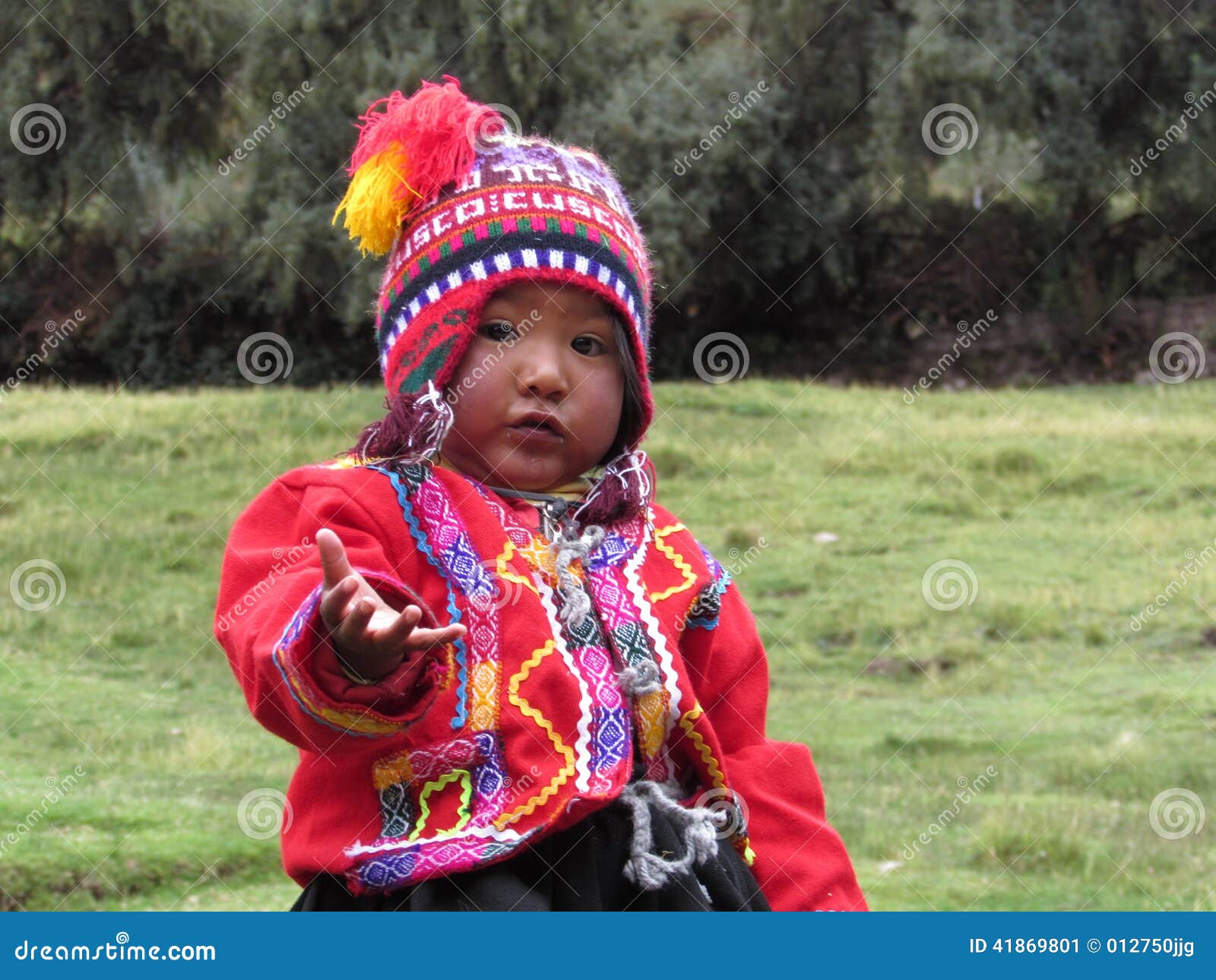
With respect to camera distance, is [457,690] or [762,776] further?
[762,776]

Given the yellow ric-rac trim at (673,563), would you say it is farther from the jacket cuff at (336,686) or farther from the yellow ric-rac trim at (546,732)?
the jacket cuff at (336,686)

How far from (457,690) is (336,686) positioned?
11.6 inches

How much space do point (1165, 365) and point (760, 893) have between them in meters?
16.0

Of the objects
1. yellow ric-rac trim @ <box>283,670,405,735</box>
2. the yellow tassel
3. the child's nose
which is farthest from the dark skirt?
the yellow tassel

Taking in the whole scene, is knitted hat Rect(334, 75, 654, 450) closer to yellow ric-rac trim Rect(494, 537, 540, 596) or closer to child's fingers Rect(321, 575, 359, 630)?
yellow ric-rac trim Rect(494, 537, 540, 596)

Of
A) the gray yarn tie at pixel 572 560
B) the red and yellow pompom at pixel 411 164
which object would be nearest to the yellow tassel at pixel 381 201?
the red and yellow pompom at pixel 411 164

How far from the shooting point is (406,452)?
97.8 inches

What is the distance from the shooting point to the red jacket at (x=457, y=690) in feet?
6.98

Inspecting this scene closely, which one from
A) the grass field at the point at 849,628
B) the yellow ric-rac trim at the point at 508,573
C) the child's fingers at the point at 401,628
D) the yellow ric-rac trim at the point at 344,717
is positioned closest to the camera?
the child's fingers at the point at 401,628

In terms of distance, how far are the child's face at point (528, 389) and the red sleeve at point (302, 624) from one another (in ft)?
0.92

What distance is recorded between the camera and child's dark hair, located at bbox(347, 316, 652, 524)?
2473 millimetres

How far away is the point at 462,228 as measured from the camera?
258cm

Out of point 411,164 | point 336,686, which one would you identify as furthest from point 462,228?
point 336,686

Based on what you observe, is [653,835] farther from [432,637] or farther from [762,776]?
[432,637]
